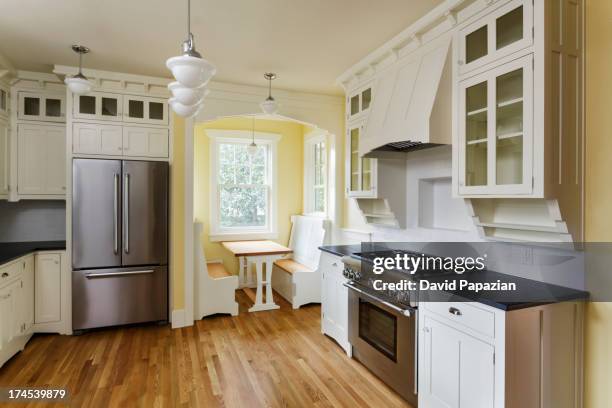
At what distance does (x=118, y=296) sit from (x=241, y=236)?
2.16m

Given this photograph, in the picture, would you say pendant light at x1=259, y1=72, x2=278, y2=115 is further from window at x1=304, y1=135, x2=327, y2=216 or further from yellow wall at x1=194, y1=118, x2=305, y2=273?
yellow wall at x1=194, y1=118, x2=305, y2=273

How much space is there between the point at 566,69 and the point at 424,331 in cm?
172

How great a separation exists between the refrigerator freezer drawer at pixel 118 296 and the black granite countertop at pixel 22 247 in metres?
0.39

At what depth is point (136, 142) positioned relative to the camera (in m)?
3.93

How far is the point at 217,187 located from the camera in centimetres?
560

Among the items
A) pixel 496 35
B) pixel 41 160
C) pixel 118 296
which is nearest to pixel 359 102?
pixel 496 35

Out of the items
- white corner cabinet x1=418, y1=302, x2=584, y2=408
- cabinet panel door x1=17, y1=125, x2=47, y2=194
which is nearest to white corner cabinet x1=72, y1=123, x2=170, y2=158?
cabinet panel door x1=17, y1=125, x2=47, y2=194

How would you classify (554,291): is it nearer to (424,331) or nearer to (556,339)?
(556,339)

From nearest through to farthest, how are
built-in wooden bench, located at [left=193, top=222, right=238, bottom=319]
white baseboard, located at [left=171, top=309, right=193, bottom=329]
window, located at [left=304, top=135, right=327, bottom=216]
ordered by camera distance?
white baseboard, located at [left=171, top=309, right=193, bottom=329]
built-in wooden bench, located at [left=193, top=222, right=238, bottom=319]
window, located at [left=304, top=135, right=327, bottom=216]

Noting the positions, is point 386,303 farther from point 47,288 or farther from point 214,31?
point 47,288

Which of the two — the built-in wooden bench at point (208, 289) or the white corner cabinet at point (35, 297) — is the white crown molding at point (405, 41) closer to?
the built-in wooden bench at point (208, 289)

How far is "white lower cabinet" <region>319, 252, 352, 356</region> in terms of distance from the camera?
3.37m

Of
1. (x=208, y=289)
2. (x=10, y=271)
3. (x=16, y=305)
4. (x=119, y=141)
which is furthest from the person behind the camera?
(x=208, y=289)

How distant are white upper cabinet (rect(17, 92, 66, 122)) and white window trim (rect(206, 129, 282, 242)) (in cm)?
194
